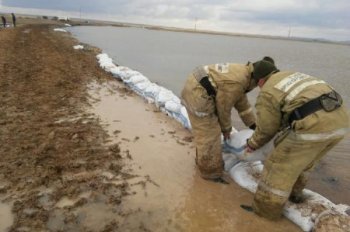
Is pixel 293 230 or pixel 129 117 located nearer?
pixel 293 230

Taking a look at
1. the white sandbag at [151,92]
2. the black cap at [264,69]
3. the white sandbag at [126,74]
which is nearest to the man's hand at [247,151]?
the black cap at [264,69]

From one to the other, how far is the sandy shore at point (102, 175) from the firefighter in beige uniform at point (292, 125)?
54cm

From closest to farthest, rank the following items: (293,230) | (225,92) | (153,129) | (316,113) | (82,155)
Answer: (316,113), (293,230), (225,92), (82,155), (153,129)

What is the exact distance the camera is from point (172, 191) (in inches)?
174

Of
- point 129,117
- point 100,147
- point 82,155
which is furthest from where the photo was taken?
point 129,117

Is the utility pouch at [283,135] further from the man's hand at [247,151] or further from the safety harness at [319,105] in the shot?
the man's hand at [247,151]

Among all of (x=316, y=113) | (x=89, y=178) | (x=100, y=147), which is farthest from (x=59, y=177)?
(x=316, y=113)

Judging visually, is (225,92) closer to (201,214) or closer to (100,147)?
(201,214)

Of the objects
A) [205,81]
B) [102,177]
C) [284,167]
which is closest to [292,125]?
[284,167]

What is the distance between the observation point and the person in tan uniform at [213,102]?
4.18 m

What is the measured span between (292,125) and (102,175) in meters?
2.32

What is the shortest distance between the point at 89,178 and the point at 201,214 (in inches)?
54.3

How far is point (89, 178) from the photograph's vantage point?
4.41m

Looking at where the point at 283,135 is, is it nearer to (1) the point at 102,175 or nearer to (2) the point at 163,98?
(1) the point at 102,175
